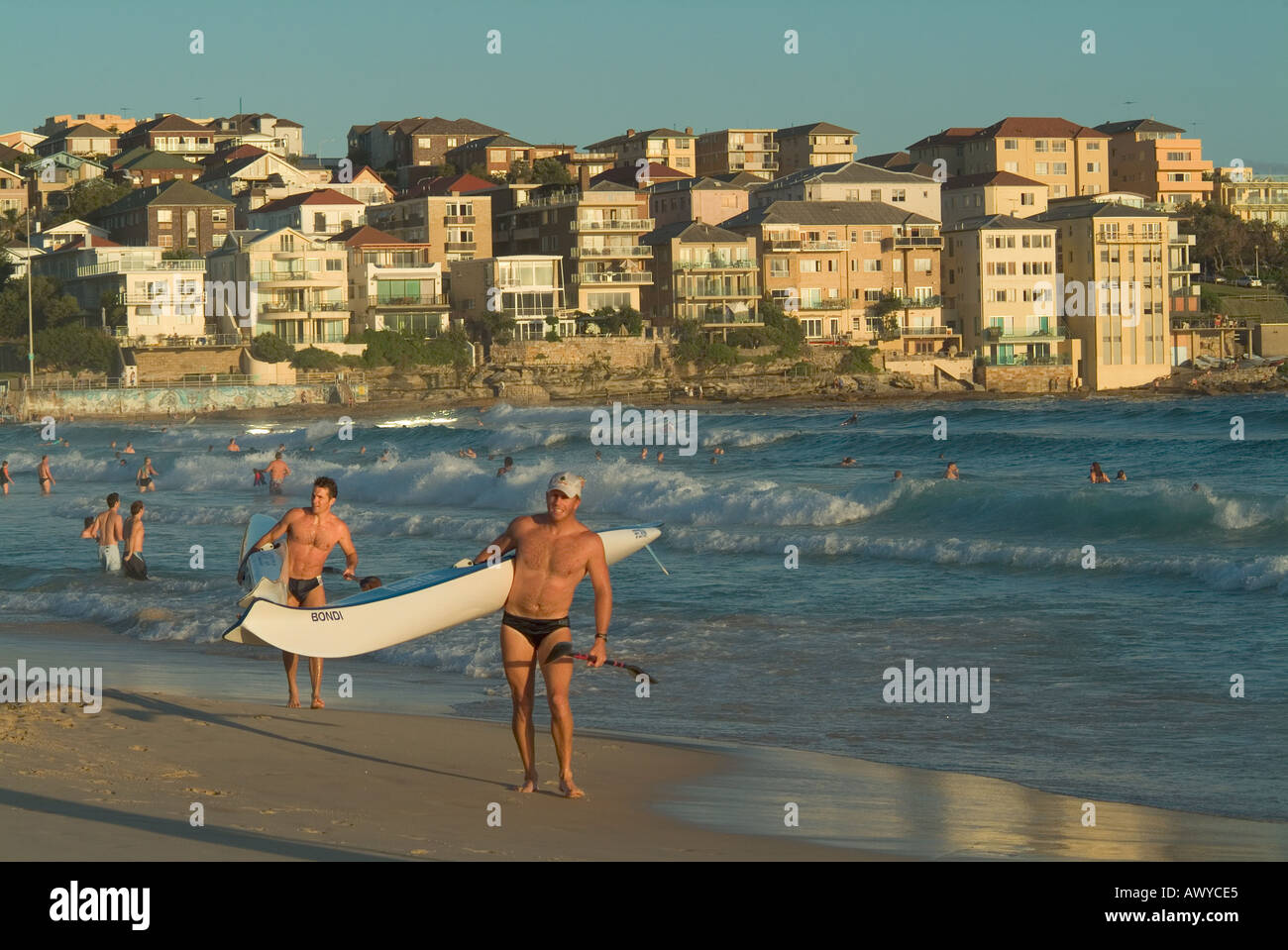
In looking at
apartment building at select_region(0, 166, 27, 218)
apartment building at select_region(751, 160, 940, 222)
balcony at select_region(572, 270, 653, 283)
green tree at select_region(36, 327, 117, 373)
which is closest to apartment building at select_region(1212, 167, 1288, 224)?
apartment building at select_region(751, 160, 940, 222)

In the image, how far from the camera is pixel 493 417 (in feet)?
228

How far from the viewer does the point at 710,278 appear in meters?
86.2

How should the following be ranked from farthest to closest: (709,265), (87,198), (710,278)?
(87,198) < (710,278) < (709,265)

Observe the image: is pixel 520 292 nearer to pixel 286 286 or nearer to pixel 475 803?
pixel 286 286

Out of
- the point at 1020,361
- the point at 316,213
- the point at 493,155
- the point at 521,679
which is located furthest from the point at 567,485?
the point at 493,155

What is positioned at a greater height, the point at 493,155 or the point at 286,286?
the point at 493,155

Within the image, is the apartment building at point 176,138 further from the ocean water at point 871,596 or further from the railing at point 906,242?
the ocean water at point 871,596

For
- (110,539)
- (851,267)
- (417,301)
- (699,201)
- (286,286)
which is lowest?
(110,539)

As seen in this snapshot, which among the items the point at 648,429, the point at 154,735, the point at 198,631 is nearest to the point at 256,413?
the point at 648,429

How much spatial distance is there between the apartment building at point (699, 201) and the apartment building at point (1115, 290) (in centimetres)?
1874

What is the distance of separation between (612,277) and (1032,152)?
43697 millimetres

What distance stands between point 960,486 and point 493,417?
42.6 meters

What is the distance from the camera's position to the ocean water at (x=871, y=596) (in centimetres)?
1070
